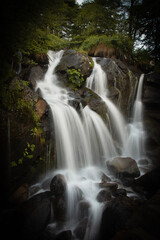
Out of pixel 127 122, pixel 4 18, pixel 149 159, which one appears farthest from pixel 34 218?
pixel 127 122

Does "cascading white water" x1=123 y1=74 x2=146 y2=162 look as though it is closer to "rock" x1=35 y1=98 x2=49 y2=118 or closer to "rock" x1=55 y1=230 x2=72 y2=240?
"rock" x1=35 y1=98 x2=49 y2=118

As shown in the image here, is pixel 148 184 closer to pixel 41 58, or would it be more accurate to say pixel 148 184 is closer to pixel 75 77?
pixel 75 77

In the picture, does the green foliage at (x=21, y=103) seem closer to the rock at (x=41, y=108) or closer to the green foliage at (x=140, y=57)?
the rock at (x=41, y=108)

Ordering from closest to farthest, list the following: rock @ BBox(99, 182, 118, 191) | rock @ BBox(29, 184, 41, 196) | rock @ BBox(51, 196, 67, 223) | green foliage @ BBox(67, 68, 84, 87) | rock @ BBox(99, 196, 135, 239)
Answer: rock @ BBox(99, 196, 135, 239), rock @ BBox(51, 196, 67, 223), rock @ BBox(29, 184, 41, 196), rock @ BBox(99, 182, 118, 191), green foliage @ BBox(67, 68, 84, 87)

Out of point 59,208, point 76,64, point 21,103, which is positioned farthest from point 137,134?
point 21,103

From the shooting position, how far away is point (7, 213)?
11.3 feet

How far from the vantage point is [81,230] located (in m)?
3.37

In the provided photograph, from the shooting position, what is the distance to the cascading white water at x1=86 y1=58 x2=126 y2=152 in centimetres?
851

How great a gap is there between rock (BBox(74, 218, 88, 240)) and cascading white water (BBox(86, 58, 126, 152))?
17.3 ft

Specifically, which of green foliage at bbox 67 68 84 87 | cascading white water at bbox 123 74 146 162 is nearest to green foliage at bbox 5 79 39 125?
green foliage at bbox 67 68 84 87

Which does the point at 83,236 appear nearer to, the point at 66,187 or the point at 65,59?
the point at 66,187

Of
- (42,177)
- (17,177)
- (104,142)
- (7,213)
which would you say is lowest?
(7,213)

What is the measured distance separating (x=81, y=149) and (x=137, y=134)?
468 centimetres

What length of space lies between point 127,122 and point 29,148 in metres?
7.85
